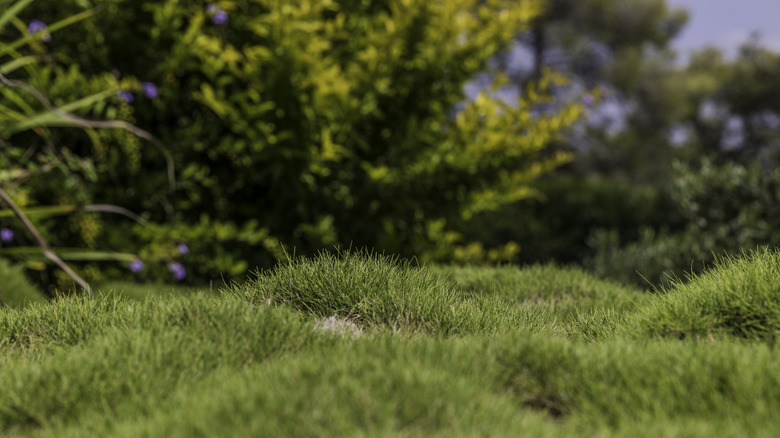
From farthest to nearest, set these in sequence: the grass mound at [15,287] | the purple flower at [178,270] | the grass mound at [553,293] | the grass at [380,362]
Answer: the purple flower at [178,270] < the grass mound at [15,287] < the grass mound at [553,293] < the grass at [380,362]

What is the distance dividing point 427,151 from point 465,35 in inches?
43.3

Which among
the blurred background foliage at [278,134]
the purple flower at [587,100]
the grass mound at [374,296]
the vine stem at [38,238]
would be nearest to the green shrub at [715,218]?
the blurred background foliage at [278,134]

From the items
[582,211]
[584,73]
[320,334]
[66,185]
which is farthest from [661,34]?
[320,334]

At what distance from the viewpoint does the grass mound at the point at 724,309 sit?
113 inches

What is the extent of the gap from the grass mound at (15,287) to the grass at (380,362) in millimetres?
1742

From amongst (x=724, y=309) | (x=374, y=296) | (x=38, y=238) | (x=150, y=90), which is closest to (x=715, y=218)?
(x=724, y=309)

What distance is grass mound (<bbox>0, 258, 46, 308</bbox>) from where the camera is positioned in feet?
16.3

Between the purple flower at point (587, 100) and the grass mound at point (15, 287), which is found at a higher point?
the purple flower at point (587, 100)

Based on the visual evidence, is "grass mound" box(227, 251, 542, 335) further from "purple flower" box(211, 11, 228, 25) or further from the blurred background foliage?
"purple flower" box(211, 11, 228, 25)

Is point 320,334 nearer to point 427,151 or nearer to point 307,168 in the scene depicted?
point 307,168

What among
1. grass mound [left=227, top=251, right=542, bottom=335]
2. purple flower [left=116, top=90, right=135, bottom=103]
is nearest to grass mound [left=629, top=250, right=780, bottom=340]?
grass mound [left=227, top=251, right=542, bottom=335]

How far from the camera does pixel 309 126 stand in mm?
5754

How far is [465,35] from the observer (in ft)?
20.4

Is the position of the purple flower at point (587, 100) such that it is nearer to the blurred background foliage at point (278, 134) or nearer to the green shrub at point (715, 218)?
the blurred background foliage at point (278, 134)
